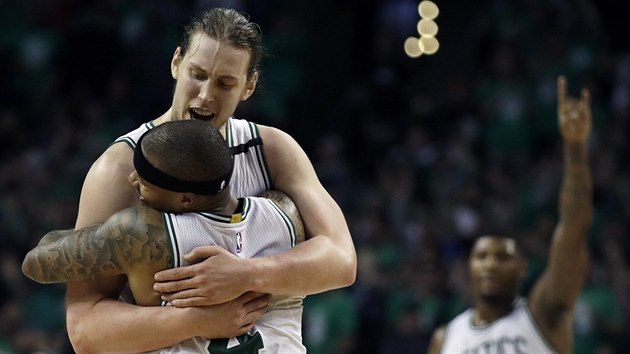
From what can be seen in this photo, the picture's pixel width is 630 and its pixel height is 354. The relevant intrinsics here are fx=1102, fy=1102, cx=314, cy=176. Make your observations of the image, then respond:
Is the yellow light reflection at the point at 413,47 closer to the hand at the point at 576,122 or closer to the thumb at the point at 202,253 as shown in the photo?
the hand at the point at 576,122

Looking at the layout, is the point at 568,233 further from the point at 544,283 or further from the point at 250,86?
the point at 250,86

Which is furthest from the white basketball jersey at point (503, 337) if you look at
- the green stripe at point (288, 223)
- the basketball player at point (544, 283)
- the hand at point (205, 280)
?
the hand at point (205, 280)

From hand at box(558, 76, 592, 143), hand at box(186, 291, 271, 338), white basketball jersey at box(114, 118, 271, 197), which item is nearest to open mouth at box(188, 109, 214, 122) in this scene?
white basketball jersey at box(114, 118, 271, 197)

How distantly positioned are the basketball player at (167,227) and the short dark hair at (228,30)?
1.39 ft

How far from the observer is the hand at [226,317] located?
308 centimetres

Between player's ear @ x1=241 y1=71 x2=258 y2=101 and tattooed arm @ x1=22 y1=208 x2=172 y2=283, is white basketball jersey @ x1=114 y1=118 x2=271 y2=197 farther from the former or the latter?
tattooed arm @ x1=22 y1=208 x2=172 y2=283

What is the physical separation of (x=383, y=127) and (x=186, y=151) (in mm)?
8304

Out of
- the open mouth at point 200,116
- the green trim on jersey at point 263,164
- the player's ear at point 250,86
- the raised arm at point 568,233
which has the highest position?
the player's ear at point 250,86

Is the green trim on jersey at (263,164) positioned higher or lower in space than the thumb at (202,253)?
higher

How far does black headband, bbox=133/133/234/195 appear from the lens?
300 centimetres

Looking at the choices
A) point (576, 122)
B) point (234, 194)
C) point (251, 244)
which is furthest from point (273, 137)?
point (576, 122)

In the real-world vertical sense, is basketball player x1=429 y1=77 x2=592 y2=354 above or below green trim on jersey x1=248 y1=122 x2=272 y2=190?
below

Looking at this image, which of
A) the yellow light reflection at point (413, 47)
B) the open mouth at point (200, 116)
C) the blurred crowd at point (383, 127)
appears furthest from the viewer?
the yellow light reflection at point (413, 47)

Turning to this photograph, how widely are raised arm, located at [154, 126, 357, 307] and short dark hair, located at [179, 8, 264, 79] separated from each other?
299 millimetres
